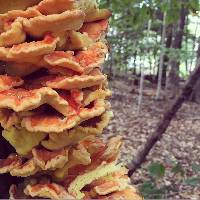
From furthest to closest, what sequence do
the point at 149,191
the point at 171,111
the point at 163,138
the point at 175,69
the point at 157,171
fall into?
the point at 175,69 < the point at 163,138 < the point at 171,111 < the point at 157,171 < the point at 149,191

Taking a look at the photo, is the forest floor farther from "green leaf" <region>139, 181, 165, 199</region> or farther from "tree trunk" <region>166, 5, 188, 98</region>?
"tree trunk" <region>166, 5, 188, 98</region>

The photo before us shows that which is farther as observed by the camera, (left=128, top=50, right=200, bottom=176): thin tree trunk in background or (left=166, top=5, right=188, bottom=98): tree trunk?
(left=166, top=5, right=188, bottom=98): tree trunk

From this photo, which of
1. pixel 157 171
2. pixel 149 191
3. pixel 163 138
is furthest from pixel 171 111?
pixel 163 138

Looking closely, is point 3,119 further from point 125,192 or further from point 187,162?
point 187,162

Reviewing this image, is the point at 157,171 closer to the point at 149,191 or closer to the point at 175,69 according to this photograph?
the point at 149,191

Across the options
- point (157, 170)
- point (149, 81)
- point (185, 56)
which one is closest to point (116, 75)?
point (149, 81)

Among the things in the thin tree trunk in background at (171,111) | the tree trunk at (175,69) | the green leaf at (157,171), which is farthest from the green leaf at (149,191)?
the tree trunk at (175,69)

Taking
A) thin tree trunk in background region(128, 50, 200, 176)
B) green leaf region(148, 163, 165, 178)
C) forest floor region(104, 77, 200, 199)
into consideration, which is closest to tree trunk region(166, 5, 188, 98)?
forest floor region(104, 77, 200, 199)

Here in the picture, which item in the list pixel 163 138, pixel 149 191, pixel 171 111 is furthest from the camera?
pixel 163 138
